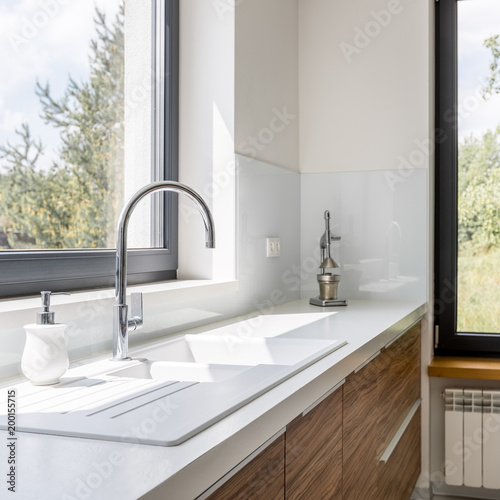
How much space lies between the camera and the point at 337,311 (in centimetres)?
237

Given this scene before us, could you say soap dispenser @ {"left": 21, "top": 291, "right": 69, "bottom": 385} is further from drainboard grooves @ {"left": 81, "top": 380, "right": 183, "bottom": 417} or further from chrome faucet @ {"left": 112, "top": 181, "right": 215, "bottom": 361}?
chrome faucet @ {"left": 112, "top": 181, "right": 215, "bottom": 361}

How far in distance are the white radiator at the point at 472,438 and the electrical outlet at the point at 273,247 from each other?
965 mm

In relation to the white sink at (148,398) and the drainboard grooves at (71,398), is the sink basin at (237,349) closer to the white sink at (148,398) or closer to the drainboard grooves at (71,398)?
the white sink at (148,398)

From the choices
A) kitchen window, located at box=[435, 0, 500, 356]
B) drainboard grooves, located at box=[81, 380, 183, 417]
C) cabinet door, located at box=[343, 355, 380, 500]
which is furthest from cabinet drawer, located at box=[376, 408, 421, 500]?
drainboard grooves, located at box=[81, 380, 183, 417]

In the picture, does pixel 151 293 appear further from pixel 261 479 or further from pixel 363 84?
pixel 363 84

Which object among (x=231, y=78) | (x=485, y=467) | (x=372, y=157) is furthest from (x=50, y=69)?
(x=485, y=467)

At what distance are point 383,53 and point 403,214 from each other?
2.37 ft

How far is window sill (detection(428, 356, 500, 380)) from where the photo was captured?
2.63 meters

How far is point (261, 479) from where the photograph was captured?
967 mm

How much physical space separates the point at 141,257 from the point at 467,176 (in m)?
1.62

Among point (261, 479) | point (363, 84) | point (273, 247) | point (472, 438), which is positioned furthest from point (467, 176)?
point (261, 479)

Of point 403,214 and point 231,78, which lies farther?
point 403,214

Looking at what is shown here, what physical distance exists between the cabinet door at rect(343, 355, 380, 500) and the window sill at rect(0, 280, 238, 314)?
1.77 ft

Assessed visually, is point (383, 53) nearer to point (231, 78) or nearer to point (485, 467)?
point (231, 78)
